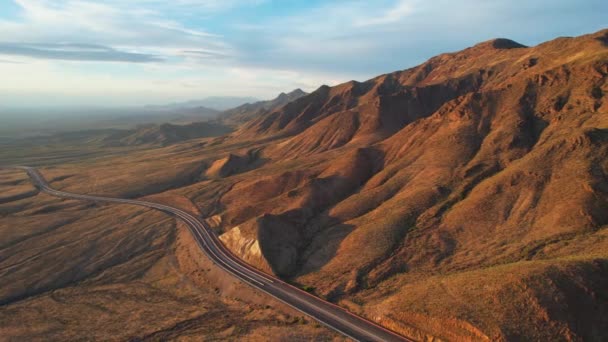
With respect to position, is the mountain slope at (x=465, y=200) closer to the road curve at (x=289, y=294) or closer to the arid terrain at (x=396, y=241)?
the arid terrain at (x=396, y=241)

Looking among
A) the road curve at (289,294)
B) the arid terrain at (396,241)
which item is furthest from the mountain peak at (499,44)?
the road curve at (289,294)

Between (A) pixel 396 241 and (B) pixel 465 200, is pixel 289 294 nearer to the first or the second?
(A) pixel 396 241

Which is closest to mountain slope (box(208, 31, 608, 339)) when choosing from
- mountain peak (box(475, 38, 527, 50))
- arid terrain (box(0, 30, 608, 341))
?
arid terrain (box(0, 30, 608, 341))

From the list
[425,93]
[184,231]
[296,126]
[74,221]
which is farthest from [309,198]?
[296,126]

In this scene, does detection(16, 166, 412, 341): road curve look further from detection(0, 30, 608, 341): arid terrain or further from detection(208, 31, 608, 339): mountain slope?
detection(208, 31, 608, 339): mountain slope

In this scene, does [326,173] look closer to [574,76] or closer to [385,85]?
[574,76]

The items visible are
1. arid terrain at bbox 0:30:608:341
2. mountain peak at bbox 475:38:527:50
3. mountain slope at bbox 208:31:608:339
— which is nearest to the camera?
arid terrain at bbox 0:30:608:341

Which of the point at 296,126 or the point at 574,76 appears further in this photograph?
the point at 296,126
